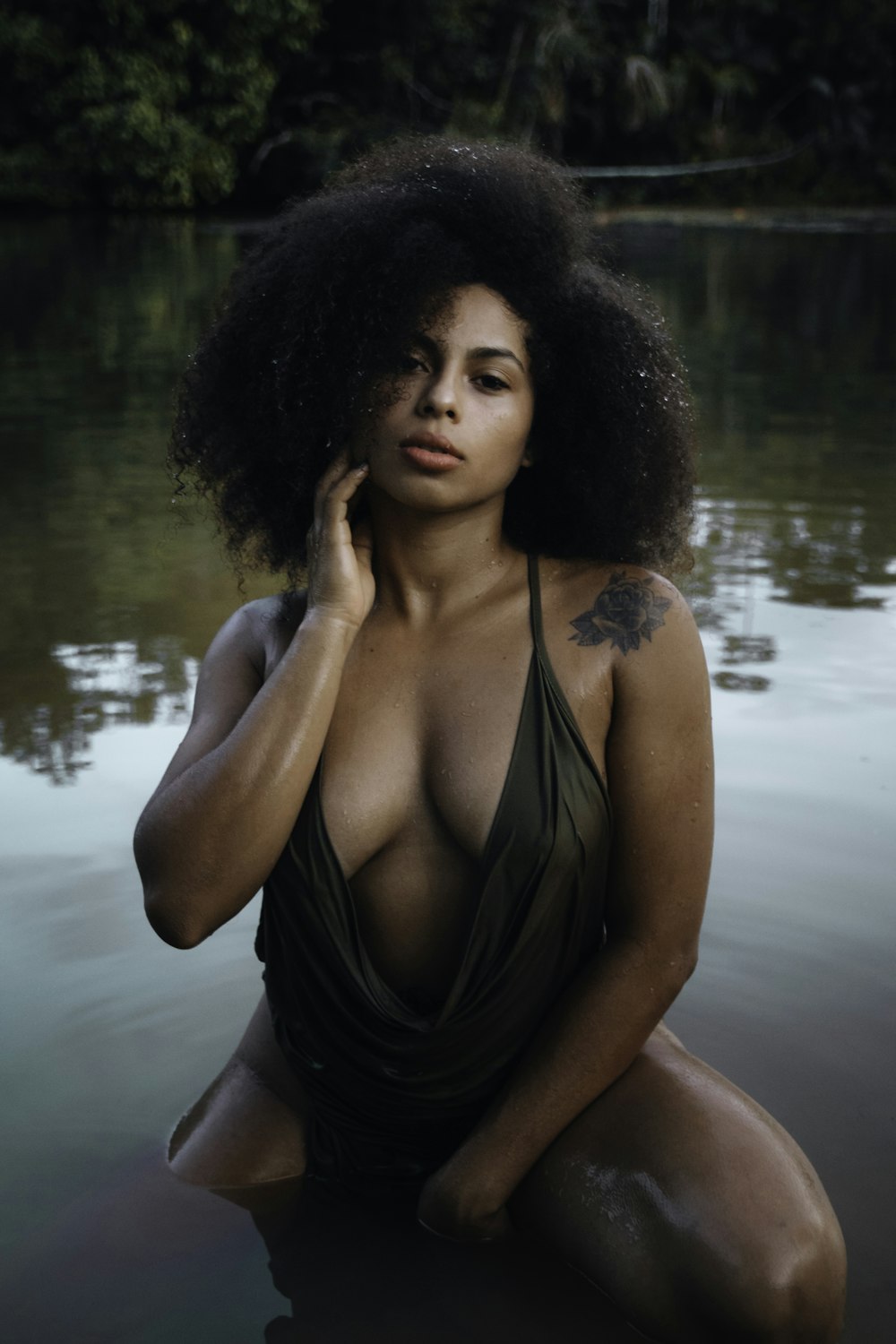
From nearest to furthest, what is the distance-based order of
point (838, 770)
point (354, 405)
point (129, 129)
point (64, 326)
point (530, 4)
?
point (354, 405) → point (838, 770) → point (64, 326) → point (129, 129) → point (530, 4)

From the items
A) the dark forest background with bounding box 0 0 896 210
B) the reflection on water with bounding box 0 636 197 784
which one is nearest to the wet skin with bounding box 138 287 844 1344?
the reflection on water with bounding box 0 636 197 784

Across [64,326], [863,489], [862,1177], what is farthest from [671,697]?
[64,326]

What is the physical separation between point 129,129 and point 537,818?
2658 centimetres

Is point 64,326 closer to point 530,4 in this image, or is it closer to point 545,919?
point 545,919

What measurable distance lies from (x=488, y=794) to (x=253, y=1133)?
29.4 inches

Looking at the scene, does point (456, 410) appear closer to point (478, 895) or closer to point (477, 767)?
point (477, 767)

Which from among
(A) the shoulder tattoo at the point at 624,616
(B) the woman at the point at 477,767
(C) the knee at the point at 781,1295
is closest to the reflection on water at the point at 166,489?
(B) the woman at the point at 477,767

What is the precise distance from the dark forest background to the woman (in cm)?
2297

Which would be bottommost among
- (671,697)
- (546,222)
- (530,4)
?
(671,697)

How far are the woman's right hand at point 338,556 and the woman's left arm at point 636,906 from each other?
382 millimetres

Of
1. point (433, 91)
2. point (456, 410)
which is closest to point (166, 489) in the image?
point (456, 410)

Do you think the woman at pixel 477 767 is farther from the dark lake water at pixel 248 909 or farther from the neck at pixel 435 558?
the dark lake water at pixel 248 909

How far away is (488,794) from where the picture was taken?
2107 millimetres

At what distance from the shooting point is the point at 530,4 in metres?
29.8
